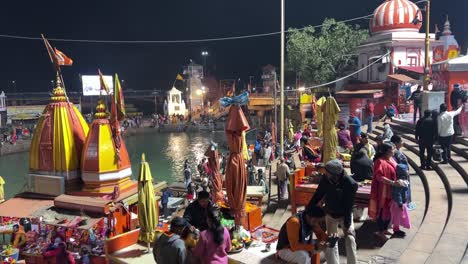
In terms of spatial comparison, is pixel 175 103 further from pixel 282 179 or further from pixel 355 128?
pixel 282 179

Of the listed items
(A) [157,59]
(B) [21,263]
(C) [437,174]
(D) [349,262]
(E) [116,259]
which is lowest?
(B) [21,263]

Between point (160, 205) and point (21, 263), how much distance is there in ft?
16.3

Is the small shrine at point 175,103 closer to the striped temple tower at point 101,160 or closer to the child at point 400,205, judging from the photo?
the striped temple tower at point 101,160

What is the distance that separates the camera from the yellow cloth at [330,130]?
961 cm

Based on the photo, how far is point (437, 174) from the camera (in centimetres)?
882

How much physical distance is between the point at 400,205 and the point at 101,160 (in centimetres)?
904

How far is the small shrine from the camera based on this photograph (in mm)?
58062

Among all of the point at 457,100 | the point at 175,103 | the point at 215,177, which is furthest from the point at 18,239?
the point at 175,103

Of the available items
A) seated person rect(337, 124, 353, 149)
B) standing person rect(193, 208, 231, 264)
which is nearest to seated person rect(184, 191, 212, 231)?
standing person rect(193, 208, 231, 264)

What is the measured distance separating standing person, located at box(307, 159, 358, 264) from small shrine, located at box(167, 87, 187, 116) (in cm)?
5430

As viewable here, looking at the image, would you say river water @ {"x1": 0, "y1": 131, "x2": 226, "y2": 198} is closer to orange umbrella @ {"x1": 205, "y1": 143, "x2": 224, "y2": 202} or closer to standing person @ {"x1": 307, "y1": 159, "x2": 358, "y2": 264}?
orange umbrella @ {"x1": 205, "y1": 143, "x2": 224, "y2": 202}

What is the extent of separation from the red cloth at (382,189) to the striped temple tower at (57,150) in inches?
382

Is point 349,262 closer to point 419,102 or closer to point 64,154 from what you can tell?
point 64,154

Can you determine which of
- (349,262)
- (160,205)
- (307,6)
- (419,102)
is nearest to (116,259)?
(349,262)
